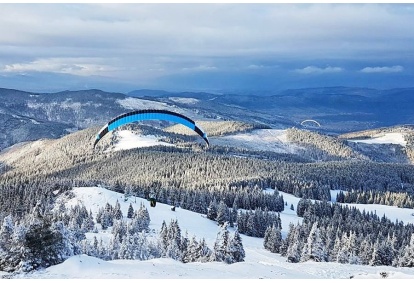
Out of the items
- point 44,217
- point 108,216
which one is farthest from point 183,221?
point 44,217

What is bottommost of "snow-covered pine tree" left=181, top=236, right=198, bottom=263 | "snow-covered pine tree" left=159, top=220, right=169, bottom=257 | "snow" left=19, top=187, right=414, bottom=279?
"snow-covered pine tree" left=159, top=220, right=169, bottom=257

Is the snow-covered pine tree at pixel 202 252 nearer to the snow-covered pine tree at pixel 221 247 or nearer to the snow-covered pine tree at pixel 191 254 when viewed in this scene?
the snow-covered pine tree at pixel 191 254

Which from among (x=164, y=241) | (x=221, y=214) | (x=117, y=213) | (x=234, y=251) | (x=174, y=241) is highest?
(x=234, y=251)

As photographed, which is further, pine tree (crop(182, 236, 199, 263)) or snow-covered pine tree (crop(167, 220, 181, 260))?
snow-covered pine tree (crop(167, 220, 181, 260))

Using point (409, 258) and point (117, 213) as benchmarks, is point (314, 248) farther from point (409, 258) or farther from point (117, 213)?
point (117, 213)

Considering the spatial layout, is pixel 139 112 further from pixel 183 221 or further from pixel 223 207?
pixel 223 207

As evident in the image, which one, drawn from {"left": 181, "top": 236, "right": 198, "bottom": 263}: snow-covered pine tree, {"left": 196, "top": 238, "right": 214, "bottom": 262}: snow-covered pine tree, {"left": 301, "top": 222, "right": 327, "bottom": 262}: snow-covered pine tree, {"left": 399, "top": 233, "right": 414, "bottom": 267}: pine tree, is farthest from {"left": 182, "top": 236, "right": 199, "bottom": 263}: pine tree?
{"left": 399, "top": 233, "right": 414, "bottom": 267}: pine tree

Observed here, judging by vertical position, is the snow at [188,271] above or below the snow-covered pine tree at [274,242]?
above

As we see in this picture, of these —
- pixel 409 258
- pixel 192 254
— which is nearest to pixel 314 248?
pixel 409 258

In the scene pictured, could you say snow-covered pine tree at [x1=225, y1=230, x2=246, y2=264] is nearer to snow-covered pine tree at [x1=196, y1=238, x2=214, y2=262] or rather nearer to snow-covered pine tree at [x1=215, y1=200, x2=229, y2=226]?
snow-covered pine tree at [x1=196, y1=238, x2=214, y2=262]

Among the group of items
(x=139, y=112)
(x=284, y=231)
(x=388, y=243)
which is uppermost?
(x=139, y=112)

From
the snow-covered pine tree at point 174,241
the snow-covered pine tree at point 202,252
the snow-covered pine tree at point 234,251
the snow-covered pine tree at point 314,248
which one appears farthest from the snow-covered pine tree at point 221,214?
the snow-covered pine tree at point 234,251
